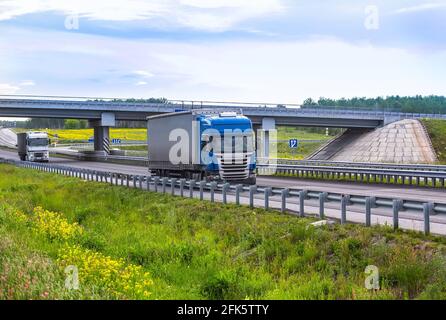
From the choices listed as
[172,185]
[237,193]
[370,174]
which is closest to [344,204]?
[237,193]

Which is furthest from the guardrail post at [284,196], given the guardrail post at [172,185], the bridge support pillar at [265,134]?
the bridge support pillar at [265,134]

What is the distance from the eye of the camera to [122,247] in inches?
686

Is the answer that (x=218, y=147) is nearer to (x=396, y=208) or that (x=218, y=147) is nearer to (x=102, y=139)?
(x=396, y=208)

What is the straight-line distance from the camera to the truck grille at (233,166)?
97.6 ft

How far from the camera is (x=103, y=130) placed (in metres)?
78.6

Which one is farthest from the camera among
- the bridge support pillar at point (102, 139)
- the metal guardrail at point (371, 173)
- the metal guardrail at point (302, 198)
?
the bridge support pillar at point (102, 139)

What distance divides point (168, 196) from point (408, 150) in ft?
165

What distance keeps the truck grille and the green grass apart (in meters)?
41.4

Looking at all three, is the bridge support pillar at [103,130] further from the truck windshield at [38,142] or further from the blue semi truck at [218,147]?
the blue semi truck at [218,147]

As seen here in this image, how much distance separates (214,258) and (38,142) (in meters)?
62.4

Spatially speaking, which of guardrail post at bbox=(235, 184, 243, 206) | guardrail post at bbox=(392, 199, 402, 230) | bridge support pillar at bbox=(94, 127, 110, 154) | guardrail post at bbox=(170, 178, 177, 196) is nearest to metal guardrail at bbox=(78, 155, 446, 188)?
guardrail post at bbox=(235, 184, 243, 206)

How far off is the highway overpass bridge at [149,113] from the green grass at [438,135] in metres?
4.83

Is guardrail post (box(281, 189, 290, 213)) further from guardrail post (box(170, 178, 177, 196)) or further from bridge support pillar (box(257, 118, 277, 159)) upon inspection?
bridge support pillar (box(257, 118, 277, 159))
